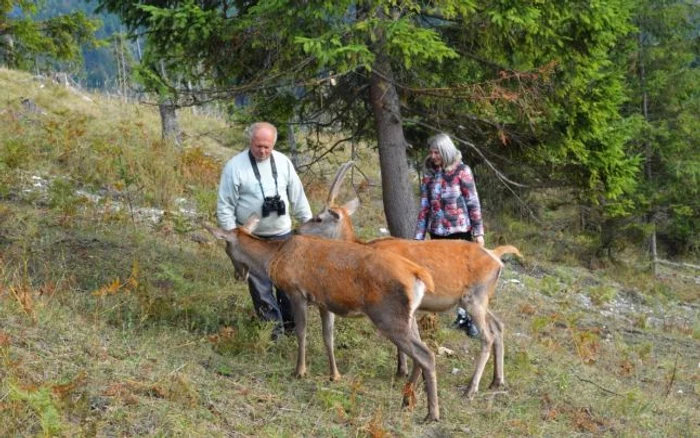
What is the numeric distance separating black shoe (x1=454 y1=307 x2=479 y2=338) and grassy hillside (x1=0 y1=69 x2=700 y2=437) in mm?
128

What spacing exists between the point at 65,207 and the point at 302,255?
5.38m

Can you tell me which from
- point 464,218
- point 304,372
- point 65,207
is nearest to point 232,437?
point 304,372

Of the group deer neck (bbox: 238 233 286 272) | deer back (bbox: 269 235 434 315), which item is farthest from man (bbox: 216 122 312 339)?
deer back (bbox: 269 235 434 315)

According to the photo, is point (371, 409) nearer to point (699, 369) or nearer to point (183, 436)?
point (183, 436)

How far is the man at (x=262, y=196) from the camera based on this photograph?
741 cm

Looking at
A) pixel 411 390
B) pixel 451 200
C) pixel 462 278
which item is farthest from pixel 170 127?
pixel 411 390

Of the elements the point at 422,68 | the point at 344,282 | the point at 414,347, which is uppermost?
the point at 422,68

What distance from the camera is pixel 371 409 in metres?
6.38

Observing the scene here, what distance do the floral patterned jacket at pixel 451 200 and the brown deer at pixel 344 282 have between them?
169 centimetres

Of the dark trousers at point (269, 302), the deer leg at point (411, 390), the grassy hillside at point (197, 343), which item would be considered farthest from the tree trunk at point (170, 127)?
the deer leg at point (411, 390)

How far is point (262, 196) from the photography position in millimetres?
7562

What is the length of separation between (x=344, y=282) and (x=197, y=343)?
169 centimetres

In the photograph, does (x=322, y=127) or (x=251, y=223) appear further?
(x=322, y=127)

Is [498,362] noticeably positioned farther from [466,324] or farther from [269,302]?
[269,302]
